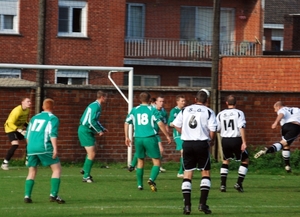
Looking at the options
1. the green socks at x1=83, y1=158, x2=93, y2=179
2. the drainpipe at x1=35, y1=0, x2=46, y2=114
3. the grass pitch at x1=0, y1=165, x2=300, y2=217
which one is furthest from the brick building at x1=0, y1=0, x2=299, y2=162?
the green socks at x1=83, y1=158, x2=93, y2=179

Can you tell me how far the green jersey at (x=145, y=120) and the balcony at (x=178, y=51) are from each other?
20050 millimetres

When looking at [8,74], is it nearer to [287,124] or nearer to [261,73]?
[287,124]

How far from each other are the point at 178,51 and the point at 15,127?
17.5 meters

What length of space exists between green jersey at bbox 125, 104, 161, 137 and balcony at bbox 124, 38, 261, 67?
20050 millimetres

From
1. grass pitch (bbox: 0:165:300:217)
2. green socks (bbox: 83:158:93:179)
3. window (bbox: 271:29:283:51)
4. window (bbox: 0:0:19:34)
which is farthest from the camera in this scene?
window (bbox: 271:29:283:51)

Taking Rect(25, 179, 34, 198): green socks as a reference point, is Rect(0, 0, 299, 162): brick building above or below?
above

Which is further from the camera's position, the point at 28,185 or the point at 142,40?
the point at 142,40

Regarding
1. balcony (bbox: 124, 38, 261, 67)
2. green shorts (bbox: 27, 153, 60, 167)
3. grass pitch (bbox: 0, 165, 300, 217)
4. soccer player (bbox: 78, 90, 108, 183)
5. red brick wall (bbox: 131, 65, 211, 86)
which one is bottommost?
grass pitch (bbox: 0, 165, 300, 217)

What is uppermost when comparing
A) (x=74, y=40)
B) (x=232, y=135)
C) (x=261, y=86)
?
(x=74, y=40)

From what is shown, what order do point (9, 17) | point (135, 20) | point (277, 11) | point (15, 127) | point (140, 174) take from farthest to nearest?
point (277, 11) → point (135, 20) → point (9, 17) → point (15, 127) → point (140, 174)

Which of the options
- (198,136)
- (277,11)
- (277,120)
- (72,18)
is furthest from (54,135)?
(277,11)

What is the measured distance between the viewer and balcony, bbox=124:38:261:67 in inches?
1462

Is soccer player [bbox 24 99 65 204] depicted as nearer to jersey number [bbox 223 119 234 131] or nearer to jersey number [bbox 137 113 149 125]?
jersey number [bbox 137 113 149 125]

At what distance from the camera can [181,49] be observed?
37.8 metres
